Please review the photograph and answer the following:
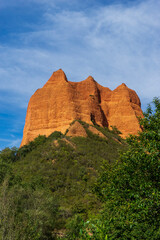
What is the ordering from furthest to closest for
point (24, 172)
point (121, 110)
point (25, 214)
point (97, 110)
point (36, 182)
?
point (121, 110), point (97, 110), point (24, 172), point (36, 182), point (25, 214)

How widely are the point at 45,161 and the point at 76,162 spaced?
240 inches

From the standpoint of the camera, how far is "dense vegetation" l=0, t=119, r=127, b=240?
1825 cm

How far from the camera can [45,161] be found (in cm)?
4597

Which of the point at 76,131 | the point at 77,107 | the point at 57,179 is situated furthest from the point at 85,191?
the point at 77,107

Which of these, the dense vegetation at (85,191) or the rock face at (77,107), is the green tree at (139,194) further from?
the rock face at (77,107)

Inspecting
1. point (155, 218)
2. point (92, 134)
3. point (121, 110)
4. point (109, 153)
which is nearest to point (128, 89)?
point (121, 110)

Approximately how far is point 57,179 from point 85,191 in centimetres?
611

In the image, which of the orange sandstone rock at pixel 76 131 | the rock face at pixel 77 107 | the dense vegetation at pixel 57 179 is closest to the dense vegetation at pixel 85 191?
the dense vegetation at pixel 57 179

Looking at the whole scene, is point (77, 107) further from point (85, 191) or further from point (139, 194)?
point (139, 194)

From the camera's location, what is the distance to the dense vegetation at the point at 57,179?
1825cm

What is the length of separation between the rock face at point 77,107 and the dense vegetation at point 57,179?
25.2 ft

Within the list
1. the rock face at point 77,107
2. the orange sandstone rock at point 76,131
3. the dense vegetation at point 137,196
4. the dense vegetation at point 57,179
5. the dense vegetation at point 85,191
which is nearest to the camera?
the dense vegetation at point 137,196

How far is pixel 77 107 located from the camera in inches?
2766

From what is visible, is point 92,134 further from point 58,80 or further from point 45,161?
point 58,80
